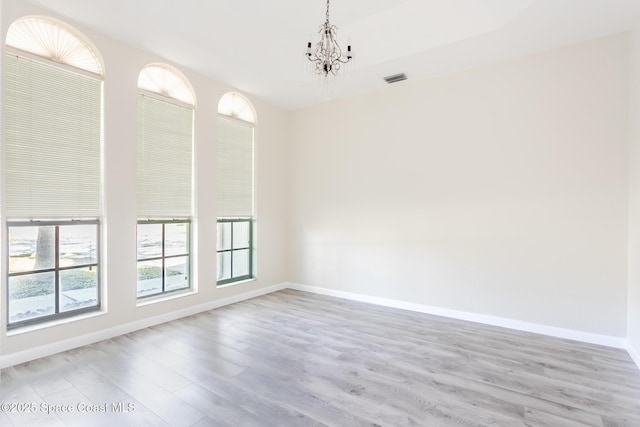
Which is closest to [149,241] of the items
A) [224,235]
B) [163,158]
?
[163,158]

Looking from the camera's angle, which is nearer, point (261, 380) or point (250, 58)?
point (261, 380)

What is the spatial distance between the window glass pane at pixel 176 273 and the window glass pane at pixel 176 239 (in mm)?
110

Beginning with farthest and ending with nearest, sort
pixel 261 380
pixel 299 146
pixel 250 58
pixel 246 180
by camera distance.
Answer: pixel 299 146
pixel 246 180
pixel 250 58
pixel 261 380

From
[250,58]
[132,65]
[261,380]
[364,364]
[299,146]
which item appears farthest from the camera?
[299,146]

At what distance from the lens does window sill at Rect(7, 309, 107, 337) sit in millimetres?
3017

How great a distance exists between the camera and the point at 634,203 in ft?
10.7

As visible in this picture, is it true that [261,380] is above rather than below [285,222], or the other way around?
below

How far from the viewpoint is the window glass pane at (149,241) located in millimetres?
4023

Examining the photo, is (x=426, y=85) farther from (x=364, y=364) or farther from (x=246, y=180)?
(x=364, y=364)

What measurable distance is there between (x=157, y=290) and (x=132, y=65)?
2.83 metres

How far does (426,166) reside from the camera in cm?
468

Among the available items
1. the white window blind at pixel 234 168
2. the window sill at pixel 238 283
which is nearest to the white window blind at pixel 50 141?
the white window blind at pixel 234 168

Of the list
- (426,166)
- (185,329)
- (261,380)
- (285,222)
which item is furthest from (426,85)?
(185,329)

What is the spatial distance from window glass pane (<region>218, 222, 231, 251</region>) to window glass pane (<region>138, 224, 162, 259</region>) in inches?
38.4
